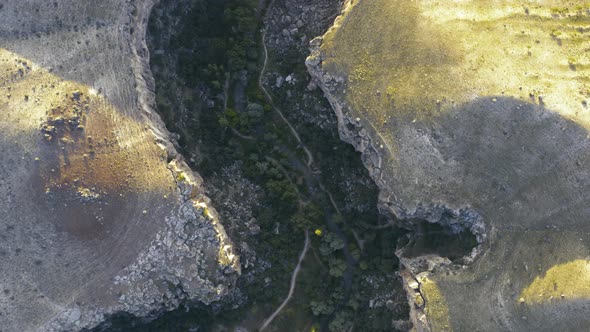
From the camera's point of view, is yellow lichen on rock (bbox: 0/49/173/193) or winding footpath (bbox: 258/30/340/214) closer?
yellow lichen on rock (bbox: 0/49/173/193)

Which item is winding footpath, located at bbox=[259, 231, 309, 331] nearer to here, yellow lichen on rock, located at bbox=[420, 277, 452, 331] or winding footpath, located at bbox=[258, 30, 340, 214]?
winding footpath, located at bbox=[258, 30, 340, 214]

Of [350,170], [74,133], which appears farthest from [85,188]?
[350,170]

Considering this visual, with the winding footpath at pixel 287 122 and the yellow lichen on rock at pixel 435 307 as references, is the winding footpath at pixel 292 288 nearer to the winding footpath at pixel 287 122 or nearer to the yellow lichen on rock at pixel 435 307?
the winding footpath at pixel 287 122

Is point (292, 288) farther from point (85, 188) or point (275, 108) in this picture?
point (85, 188)

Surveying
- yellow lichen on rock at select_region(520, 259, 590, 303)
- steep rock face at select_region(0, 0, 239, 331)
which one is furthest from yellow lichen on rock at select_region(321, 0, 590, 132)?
steep rock face at select_region(0, 0, 239, 331)

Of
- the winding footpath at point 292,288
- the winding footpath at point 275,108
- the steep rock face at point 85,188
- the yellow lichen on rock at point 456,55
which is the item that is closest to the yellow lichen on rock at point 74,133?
the steep rock face at point 85,188

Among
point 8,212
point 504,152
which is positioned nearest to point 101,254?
point 8,212

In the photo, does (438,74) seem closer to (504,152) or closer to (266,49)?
(504,152)

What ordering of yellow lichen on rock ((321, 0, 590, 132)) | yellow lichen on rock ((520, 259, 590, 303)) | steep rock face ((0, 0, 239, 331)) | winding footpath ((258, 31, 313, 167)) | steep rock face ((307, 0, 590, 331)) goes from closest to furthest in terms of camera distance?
yellow lichen on rock ((520, 259, 590, 303)) → steep rock face ((307, 0, 590, 331)) → yellow lichen on rock ((321, 0, 590, 132)) → steep rock face ((0, 0, 239, 331)) → winding footpath ((258, 31, 313, 167))

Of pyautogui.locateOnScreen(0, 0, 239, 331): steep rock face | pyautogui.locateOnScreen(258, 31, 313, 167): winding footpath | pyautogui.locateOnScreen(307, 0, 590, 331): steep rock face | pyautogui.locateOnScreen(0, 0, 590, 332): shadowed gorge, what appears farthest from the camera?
pyautogui.locateOnScreen(258, 31, 313, 167): winding footpath
